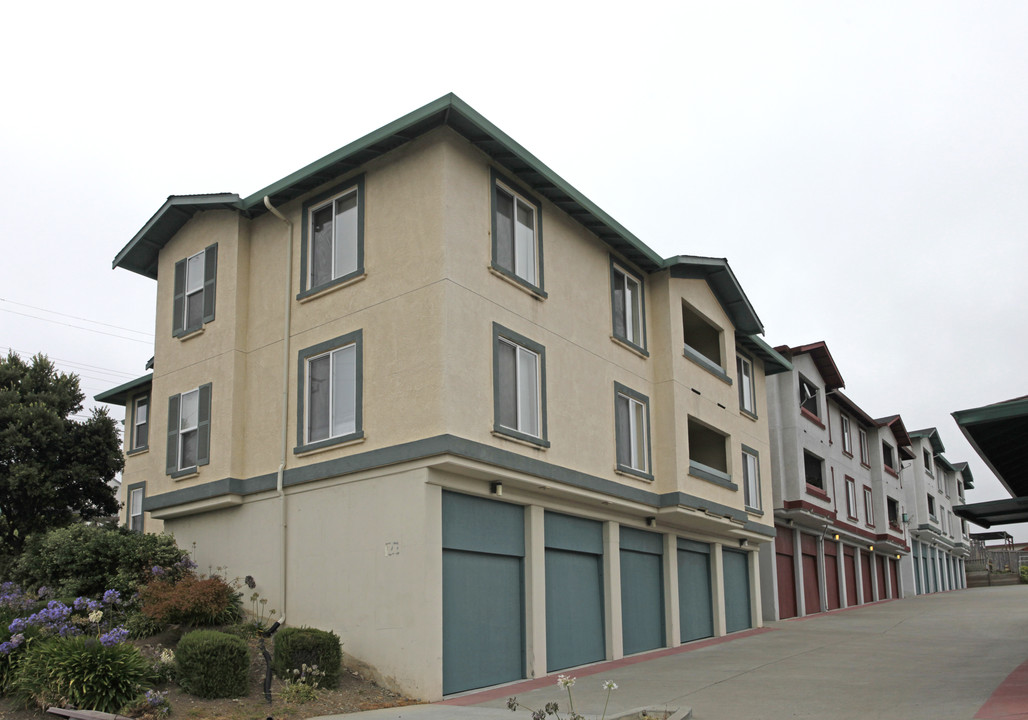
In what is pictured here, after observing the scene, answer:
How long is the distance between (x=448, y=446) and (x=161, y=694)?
18.1 feet

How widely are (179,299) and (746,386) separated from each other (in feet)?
53.9

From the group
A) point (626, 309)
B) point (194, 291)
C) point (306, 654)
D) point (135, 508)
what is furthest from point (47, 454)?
point (626, 309)

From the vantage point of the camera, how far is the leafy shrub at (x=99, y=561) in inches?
713

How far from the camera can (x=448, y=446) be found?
51.4 feet

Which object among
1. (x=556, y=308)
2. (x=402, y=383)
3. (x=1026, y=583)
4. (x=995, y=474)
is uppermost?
(x=556, y=308)

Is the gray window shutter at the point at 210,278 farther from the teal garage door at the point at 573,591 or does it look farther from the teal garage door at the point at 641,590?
the teal garage door at the point at 641,590

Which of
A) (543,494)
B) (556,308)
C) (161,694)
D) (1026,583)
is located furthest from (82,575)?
(1026,583)

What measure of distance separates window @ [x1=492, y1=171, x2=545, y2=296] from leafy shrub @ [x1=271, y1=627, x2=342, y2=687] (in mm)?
7203

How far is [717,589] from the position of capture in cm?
2606

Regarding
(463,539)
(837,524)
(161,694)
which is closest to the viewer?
(161,694)

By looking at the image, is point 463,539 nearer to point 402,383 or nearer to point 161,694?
point 402,383

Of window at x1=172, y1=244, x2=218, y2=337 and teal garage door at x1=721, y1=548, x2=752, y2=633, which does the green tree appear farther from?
teal garage door at x1=721, y1=548, x2=752, y2=633

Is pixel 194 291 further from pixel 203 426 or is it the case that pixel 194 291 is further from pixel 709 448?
pixel 709 448

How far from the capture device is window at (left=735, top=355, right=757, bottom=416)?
28438 millimetres
